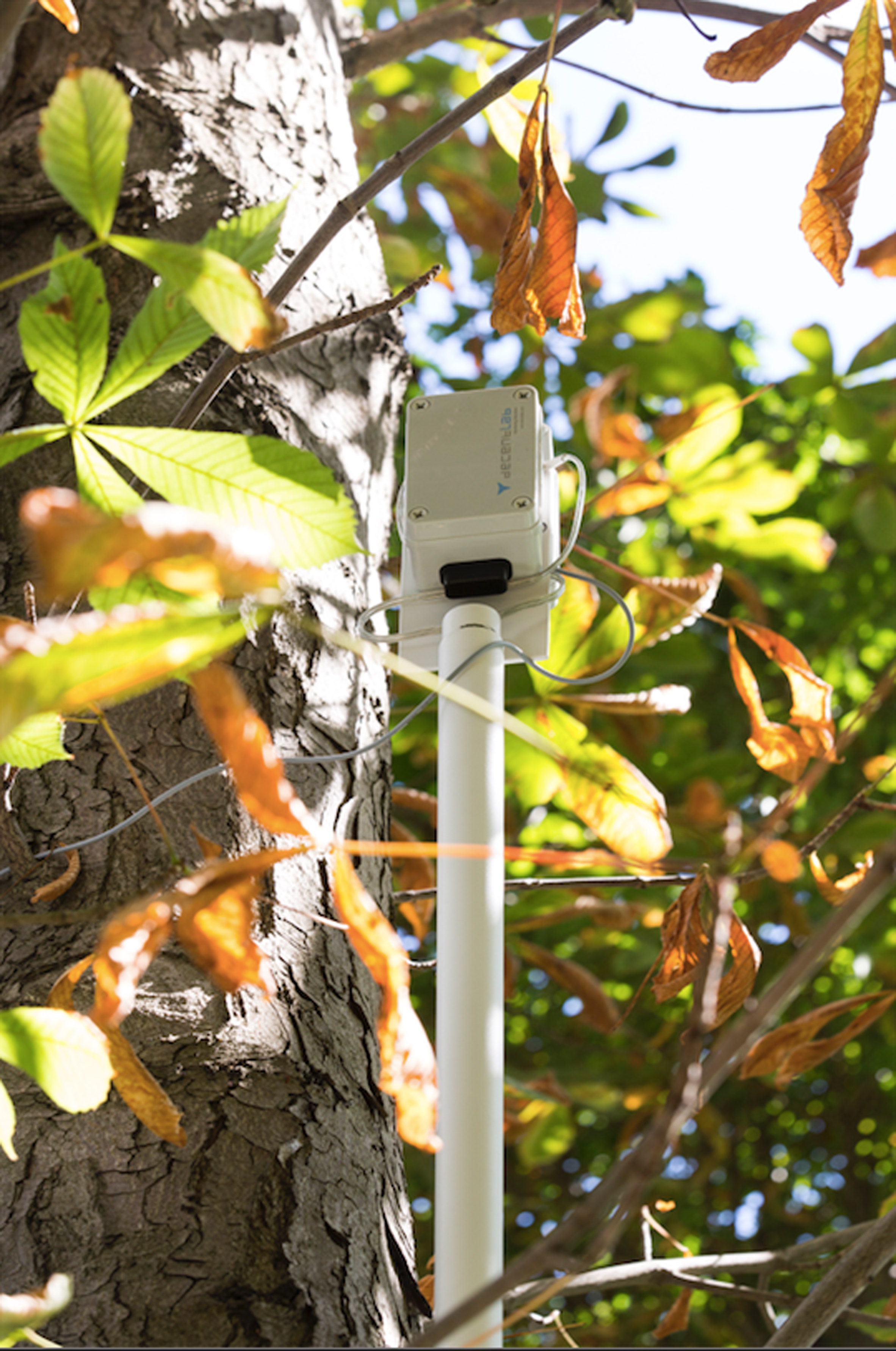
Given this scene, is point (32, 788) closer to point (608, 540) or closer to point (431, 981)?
point (431, 981)

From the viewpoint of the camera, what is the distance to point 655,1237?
2582 millimetres

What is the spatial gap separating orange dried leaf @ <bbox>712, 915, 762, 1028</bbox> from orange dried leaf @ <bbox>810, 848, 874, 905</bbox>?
84 millimetres

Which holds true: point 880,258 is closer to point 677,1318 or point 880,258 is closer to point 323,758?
point 323,758

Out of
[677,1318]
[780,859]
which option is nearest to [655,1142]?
[780,859]

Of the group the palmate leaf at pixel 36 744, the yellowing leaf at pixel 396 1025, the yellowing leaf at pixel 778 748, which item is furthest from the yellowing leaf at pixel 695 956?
the palmate leaf at pixel 36 744

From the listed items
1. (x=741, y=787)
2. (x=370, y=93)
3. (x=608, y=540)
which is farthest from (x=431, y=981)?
(x=370, y=93)

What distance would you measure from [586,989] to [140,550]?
1338mm

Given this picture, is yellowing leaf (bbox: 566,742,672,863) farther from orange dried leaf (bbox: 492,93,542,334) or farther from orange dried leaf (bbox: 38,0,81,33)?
orange dried leaf (bbox: 38,0,81,33)

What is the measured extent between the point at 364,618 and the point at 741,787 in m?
1.37

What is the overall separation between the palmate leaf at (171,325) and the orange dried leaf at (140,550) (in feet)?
0.66

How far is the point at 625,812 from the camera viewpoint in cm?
84

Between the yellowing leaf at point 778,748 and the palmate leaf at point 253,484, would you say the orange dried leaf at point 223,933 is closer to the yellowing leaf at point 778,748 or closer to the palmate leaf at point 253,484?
the palmate leaf at point 253,484

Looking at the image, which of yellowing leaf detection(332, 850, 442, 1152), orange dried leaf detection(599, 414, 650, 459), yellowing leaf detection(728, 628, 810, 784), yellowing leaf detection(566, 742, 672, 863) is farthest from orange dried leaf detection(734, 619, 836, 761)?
orange dried leaf detection(599, 414, 650, 459)

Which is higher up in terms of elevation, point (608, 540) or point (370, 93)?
point (370, 93)
